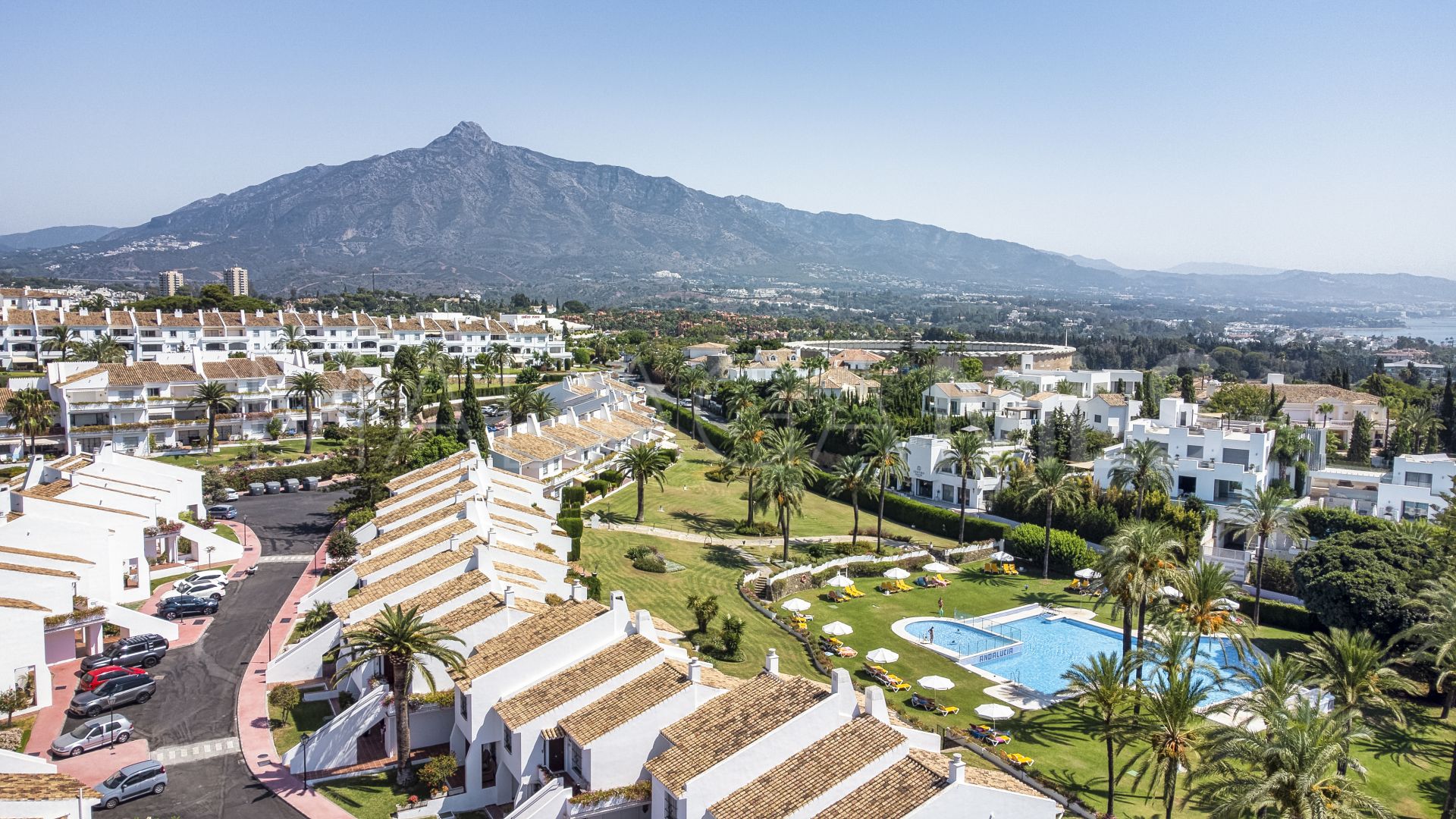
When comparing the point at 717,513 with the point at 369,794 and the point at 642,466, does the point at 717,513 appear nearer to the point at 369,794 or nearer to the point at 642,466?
the point at 642,466

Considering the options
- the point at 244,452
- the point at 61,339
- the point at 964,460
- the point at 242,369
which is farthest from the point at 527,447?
the point at 61,339

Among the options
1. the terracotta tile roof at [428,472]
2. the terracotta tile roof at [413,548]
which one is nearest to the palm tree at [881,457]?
the terracotta tile roof at [428,472]

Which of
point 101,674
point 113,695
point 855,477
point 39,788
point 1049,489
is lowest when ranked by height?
point 113,695

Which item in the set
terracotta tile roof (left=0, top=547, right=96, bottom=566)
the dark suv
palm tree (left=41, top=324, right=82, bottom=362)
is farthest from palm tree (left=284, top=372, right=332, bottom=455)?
the dark suv

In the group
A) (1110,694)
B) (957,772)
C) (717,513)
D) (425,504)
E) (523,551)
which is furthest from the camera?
(717,513)

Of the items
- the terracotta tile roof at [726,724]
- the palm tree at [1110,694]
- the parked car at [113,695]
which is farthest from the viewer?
the parked car at [113,695]

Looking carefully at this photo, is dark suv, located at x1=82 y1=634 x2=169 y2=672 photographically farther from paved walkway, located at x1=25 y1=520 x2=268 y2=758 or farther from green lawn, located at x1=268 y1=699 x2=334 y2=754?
green lawn, located at x1=268 y1=699 x2=334 y2=754

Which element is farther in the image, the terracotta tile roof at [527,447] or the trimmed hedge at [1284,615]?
the terracotta tile roof at [527,447]

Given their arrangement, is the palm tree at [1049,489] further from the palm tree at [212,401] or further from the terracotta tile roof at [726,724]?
the palm tree at [212,401]
